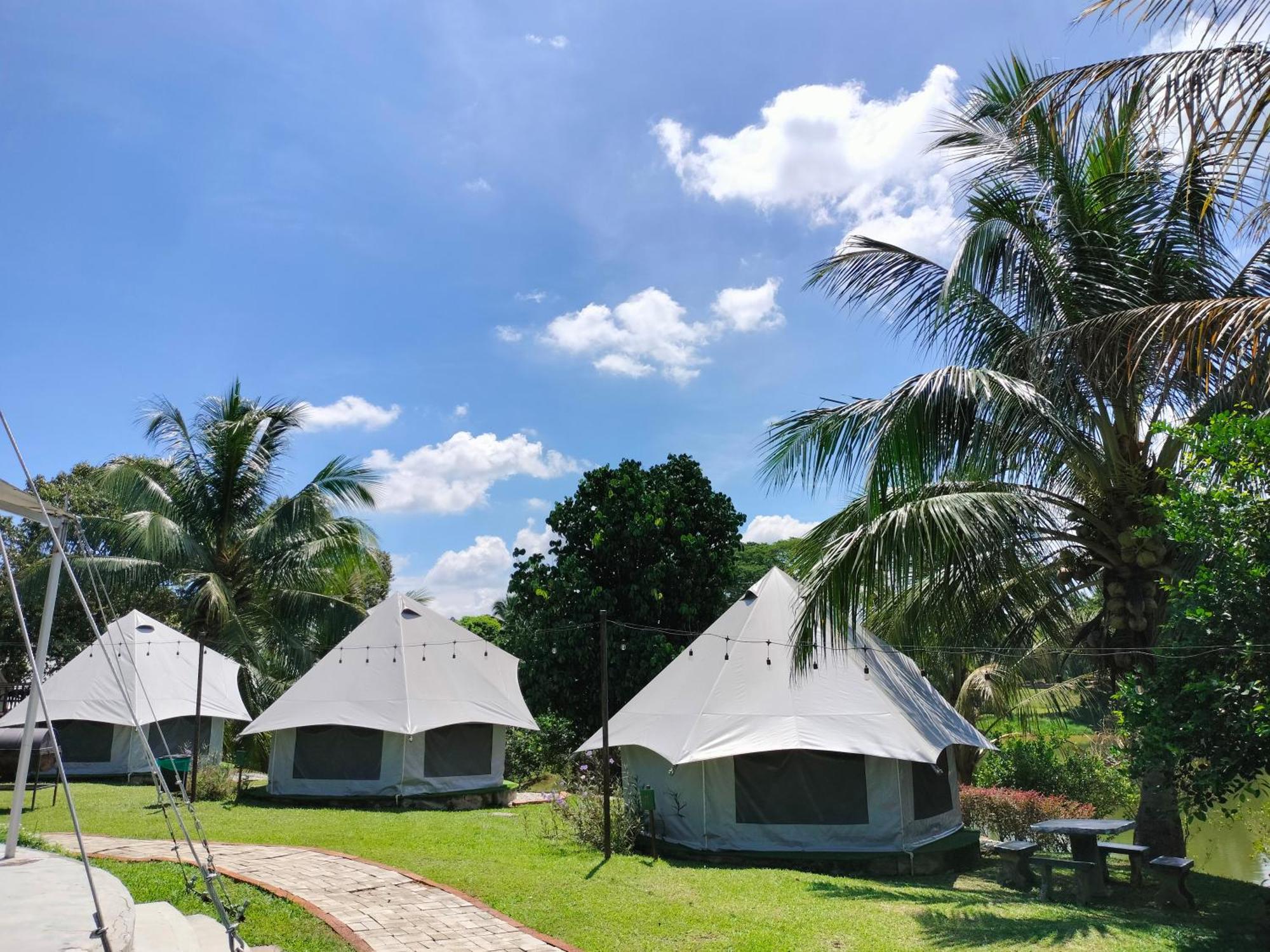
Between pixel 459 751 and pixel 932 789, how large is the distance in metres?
8.89

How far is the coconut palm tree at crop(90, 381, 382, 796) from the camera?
20875 mm

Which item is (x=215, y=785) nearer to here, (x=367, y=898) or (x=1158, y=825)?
(x=367, y=898)

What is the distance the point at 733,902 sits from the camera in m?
8.23

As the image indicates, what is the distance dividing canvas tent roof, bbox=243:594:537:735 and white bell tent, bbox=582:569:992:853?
5.02 metres

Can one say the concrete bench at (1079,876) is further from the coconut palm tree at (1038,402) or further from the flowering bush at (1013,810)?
the flowering bush at (1013,810)

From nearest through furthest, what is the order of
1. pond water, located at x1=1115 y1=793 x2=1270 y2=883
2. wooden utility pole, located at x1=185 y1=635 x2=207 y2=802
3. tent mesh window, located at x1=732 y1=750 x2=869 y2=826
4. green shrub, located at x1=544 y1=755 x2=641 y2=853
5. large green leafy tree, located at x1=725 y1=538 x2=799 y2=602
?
green shrub, located at x1=544 y1=755 x2=641 y2=853 → tent mesh window, located at x1=732 y1=750 x2=869 y2=826 → pond water, located at x1=1115 y1=793 x2=1270 y2=883 → wooden utility pole, located at x1=185 y1=635 x2=207 y2=802 → large green leafy tree, located at x1=725 y1=538 x2=799 y2=602

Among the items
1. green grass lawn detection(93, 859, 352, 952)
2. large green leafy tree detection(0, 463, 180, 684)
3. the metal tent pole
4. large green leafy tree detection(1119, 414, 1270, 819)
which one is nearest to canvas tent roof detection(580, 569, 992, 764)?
large green leafy tree detection(1119, 414, 1270, 819)

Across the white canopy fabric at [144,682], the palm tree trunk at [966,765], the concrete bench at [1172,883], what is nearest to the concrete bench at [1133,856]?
the concrete bench at [1172,883]

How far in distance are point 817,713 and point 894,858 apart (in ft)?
6.40

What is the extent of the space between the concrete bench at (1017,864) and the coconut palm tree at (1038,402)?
48.8 inches

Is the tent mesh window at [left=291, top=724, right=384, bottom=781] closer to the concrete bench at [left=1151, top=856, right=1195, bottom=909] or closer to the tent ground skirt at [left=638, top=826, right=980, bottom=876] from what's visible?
the tent ground skirt at [left=638, top=826, right=980, bottom=876]

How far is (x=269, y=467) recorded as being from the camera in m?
22.0

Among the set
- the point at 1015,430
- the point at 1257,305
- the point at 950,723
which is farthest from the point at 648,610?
the point at 1257,305

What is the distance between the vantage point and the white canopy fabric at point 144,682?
735 inches
